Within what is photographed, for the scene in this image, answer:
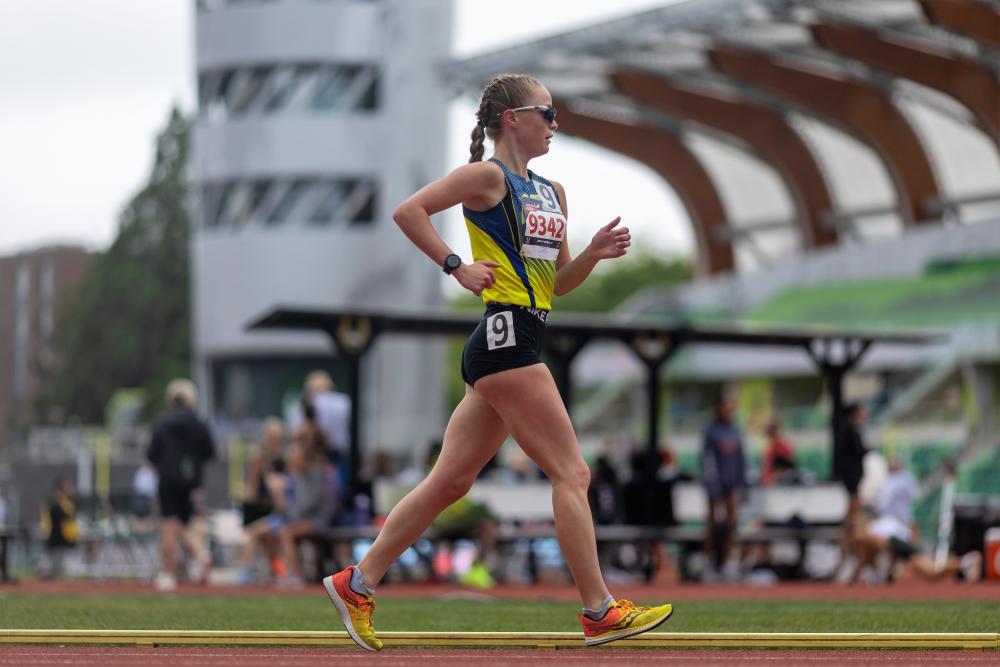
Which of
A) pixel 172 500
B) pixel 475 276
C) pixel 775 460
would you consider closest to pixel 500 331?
pixel 475 276

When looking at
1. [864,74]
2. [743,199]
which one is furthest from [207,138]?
[864,74]

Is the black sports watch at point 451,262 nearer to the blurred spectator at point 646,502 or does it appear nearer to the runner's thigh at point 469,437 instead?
the runner's thigh at point 469,437

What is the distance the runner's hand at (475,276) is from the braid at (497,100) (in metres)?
0.65

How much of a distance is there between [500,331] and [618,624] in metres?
1.13

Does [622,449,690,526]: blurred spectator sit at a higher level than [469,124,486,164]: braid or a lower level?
lower

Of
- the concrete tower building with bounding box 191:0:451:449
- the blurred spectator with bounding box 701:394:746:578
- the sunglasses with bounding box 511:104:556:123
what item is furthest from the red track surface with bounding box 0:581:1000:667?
the concrete tower building with bounding box 191:0:451:449

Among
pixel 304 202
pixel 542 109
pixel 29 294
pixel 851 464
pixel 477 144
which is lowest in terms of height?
pixel 851 464

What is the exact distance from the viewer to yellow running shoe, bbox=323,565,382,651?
729cm

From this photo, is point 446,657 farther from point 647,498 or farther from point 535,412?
point 647,498

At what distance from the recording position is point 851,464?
20.5 m

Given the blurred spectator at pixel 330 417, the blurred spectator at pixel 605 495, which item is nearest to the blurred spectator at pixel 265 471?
the blurred spectator at pixel 330 417

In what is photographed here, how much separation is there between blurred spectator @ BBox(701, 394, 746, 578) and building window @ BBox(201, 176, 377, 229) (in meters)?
40.8

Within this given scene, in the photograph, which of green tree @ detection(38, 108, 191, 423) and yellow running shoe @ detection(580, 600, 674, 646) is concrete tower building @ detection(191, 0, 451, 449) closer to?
green tree @ detection(38, 108, 191, 423)

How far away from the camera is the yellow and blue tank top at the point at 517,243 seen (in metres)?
7.41
